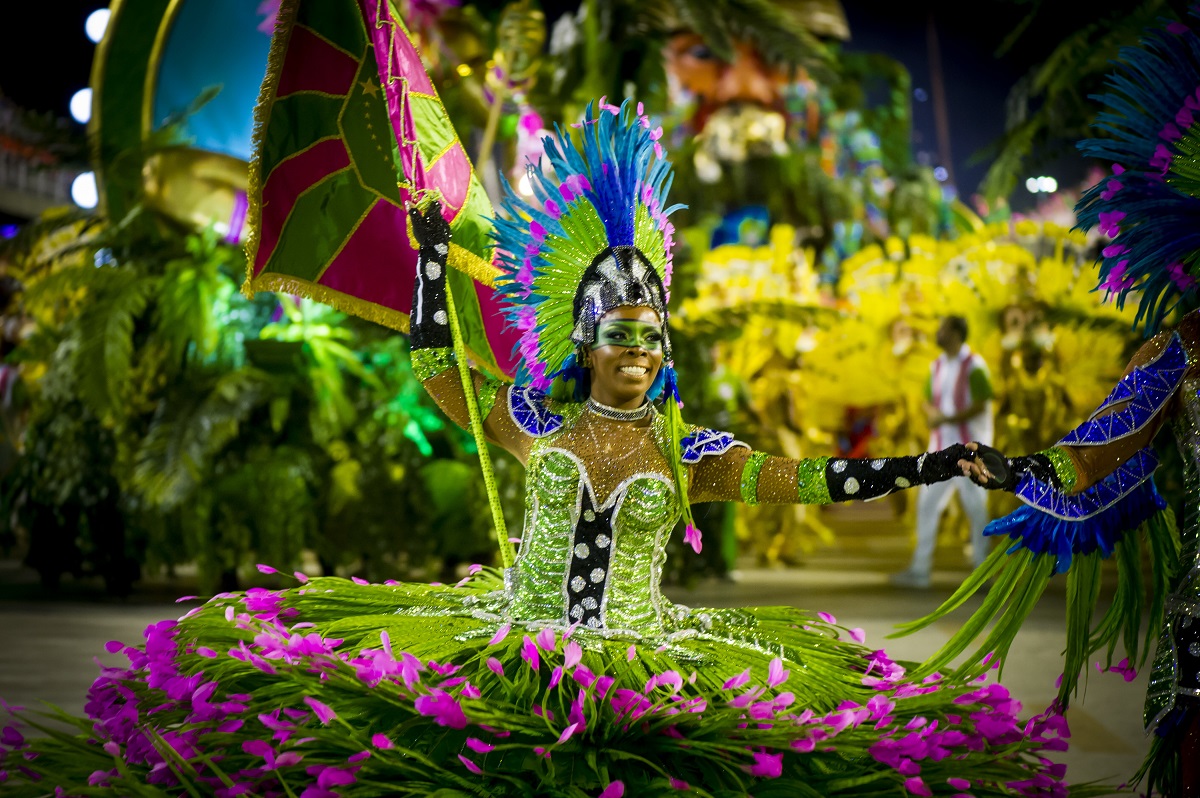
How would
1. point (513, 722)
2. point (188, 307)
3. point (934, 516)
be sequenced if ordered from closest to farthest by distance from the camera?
point (513, 722) → point (188, 307) → point (934, 516)

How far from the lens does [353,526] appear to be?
280 inches

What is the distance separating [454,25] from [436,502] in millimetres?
3844

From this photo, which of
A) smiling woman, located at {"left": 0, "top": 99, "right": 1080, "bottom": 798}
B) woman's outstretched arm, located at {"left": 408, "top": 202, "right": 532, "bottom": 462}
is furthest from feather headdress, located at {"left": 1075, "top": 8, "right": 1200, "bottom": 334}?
woman's outstretched arm, located at {"left": 408, "top": 202, "right": 532, "bottom": 462}

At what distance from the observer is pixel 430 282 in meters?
3.13

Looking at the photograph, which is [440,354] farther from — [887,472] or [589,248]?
[887,472]

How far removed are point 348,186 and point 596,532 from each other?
49.7 inches

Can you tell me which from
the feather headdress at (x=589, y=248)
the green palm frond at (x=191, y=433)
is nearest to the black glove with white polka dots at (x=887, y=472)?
the feather headdress at (x=589, y=248)

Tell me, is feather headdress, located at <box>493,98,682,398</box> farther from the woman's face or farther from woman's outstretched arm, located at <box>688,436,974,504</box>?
woman's outstretched arm, located at <box>688,436,974,504</box>

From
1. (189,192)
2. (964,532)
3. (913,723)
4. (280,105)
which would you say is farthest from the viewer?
(964,532)

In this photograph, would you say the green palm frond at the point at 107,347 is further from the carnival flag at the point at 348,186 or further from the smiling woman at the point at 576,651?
the smiling woman at the point at 576,651

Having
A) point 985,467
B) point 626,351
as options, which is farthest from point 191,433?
point 985,467

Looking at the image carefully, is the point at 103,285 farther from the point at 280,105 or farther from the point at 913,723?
the point at 913,723

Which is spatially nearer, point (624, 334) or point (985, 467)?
point (985, 467)

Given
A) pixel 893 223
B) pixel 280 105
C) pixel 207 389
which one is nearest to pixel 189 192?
pixel 207 389
